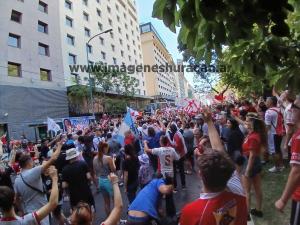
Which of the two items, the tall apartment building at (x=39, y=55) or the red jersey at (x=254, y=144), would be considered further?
the tall apartment building at (x=39, y=55)

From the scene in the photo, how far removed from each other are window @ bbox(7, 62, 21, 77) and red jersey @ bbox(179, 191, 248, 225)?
2673 cm

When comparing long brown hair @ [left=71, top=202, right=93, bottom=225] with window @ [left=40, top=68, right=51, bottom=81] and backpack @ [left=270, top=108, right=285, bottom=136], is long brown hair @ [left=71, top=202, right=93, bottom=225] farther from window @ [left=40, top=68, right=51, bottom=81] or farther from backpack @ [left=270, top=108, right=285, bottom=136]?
window @ [left=40, top=68, right=51, bottom=81]

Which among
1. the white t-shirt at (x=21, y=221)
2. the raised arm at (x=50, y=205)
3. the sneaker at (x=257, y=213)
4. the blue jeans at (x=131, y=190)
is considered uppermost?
the raised arm at (x=50, y=205)

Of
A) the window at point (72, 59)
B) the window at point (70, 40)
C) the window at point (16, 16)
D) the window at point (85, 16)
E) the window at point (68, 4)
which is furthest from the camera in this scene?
the window at point (85, 16)

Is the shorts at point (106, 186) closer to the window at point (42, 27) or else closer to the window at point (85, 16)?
the window at point (42, 27)

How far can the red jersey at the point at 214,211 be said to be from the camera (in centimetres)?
248

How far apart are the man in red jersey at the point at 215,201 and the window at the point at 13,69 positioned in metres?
26.7

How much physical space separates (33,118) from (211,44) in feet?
93.3

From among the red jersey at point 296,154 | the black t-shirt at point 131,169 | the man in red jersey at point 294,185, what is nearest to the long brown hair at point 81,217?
the man in red jersey at point 294,185

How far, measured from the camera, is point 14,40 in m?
28.2

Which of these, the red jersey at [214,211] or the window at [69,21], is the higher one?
the window at [69,21]

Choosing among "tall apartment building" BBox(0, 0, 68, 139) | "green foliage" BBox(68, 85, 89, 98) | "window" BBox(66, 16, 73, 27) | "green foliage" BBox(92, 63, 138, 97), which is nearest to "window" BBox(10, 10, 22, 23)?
"tall apartment building" BBox(0, 0, 68, 139)

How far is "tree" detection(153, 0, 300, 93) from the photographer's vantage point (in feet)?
6.76

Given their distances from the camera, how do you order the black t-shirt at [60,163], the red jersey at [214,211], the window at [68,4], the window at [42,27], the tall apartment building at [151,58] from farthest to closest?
1. the tall apartment building at [151,58]
2. the window at [68,4]
3. the window at [42,27]
4. the black t-shirt at [60,163]
5. the red jersey at [214,211]
